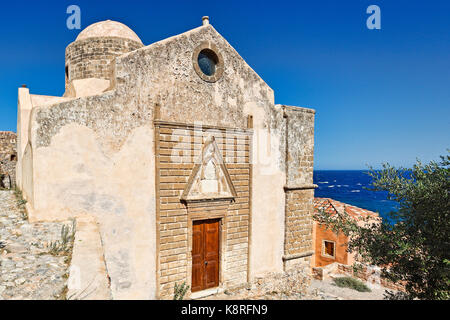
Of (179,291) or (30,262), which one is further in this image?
(179,291)

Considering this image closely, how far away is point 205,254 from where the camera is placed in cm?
834

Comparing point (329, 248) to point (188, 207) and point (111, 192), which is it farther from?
point (111, 192)

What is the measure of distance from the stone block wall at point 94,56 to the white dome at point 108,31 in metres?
0.38

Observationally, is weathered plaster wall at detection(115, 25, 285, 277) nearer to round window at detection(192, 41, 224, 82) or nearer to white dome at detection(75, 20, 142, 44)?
round window at detection(192, 41, 224, 82)

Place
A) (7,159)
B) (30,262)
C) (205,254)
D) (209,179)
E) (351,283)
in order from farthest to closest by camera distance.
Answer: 1. (7,159)
2. (351,283)
3. (205,254)
4. (209,179)
5. (30,262)

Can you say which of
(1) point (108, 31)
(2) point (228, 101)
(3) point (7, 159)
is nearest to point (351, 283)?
(2) point (228, 101)

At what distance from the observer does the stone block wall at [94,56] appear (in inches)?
384

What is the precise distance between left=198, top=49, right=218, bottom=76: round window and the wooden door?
4.28 m

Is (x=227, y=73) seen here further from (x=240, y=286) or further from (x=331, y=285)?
(x=331, y=285)

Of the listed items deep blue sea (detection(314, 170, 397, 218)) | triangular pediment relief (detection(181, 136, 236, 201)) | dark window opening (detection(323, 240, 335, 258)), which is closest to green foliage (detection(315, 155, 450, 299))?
triangular pediment relief (detection(181, 136, 236, 201))

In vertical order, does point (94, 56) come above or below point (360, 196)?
above

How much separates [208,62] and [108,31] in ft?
14.2

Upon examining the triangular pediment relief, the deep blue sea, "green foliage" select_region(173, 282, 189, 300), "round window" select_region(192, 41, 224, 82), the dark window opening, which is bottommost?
the deep blue sea

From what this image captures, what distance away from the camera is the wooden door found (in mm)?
8180
